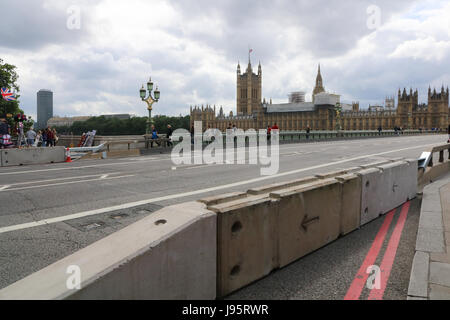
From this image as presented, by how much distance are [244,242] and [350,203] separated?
287 centimetres

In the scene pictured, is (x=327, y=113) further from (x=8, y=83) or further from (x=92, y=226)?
(x=92, y=226)

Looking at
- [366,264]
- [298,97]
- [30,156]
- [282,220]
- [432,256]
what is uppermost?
[298,97]

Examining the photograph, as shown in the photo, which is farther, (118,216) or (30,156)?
(30,156)

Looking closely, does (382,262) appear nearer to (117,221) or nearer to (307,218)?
(307,218)

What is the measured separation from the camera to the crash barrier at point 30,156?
1748cm

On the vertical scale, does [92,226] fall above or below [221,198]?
below

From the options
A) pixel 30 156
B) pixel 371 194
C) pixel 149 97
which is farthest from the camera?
pixel 149 97

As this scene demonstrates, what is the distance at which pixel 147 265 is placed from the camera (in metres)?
2.81

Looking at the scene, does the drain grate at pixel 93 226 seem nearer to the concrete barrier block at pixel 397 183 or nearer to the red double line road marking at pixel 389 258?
the red double line road marking at pixel 389 258

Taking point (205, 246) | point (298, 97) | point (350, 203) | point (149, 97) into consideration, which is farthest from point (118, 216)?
point (298, 97)

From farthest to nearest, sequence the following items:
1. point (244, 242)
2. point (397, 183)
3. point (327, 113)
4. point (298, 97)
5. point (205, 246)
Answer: point (298, 97)
point (327, 113)
point (397, 183)
point (244, 242)
point (205, 246)

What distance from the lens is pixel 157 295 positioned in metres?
2.93

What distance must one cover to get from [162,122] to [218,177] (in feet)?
531
